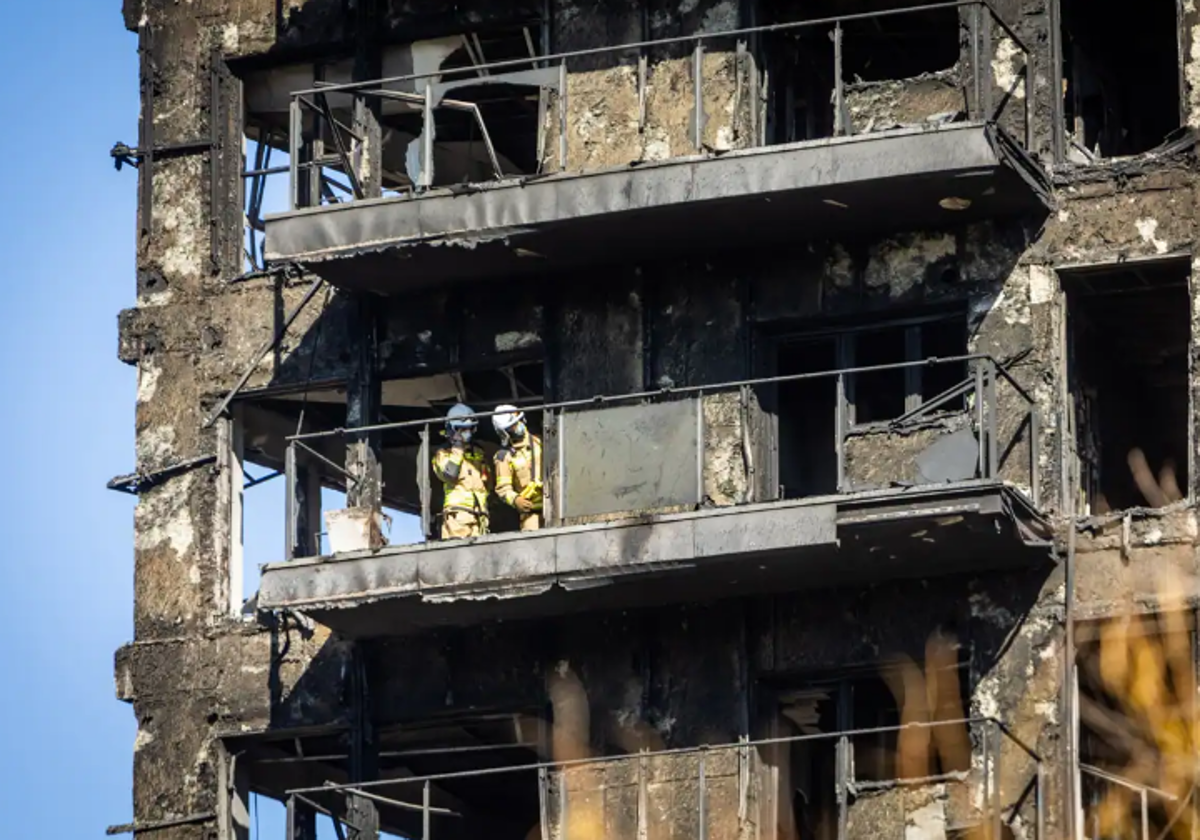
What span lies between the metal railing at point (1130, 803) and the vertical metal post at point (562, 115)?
659 centimetres

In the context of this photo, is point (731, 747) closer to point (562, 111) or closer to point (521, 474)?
point (521, 474)

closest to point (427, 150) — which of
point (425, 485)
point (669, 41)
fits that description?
point (669, 41)

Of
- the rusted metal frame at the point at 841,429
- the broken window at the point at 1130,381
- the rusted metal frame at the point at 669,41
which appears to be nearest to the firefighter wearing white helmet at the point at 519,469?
the rusted metal frame at the point at 669,41

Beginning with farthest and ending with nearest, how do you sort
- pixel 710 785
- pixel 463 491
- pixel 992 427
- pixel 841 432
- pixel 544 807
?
1. pixel 463 491
2. pixel 544 807
3. pixel 710 785
4. pixel 841 432
5. pixel 992 427

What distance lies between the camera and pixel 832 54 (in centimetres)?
3716

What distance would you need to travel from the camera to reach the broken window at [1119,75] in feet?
119

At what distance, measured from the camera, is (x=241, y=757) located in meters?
37.2

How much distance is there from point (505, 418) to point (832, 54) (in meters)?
4.25

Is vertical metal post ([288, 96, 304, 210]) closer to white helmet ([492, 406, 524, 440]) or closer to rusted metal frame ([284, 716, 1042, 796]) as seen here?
white helmet ([492, 406, 524, 440])

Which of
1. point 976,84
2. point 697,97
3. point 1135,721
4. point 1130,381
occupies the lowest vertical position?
point 1135,721

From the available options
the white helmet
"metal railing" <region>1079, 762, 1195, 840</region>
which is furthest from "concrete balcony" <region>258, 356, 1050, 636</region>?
"metal railing" <region>1079, 762, 1195, 840</region>

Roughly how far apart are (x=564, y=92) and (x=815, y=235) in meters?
2.50

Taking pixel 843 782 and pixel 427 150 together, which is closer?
pixel 843 782

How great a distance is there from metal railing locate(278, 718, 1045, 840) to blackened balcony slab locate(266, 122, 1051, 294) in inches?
162
